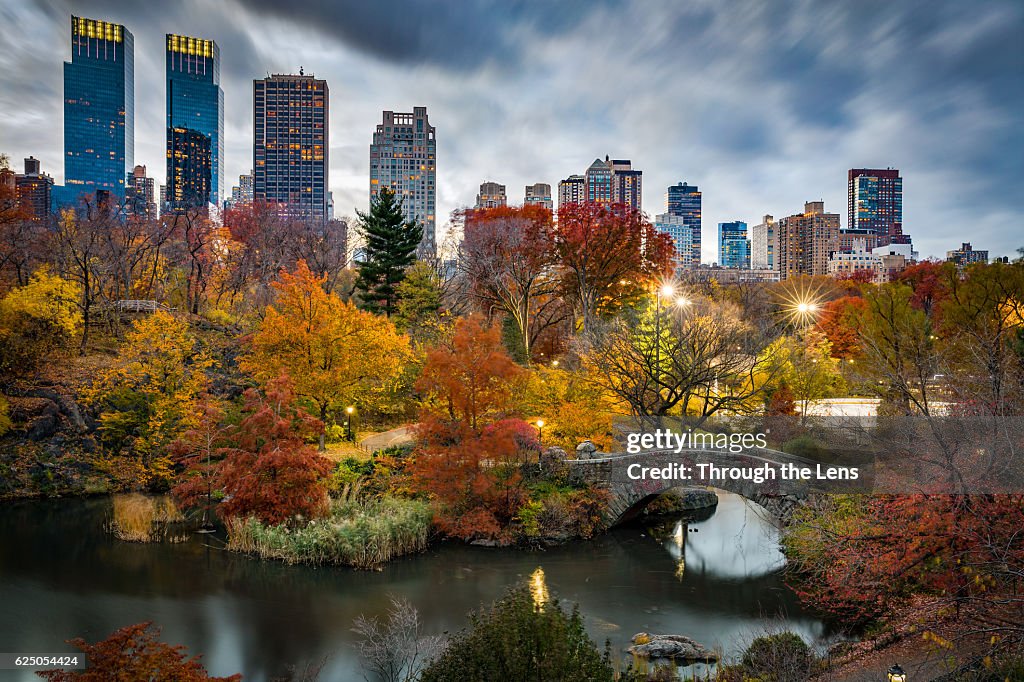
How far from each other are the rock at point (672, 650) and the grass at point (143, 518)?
14.2 meters

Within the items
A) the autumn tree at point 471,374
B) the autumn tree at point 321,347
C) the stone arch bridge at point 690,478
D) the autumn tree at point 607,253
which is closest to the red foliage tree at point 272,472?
the autumn tree at point 471,374

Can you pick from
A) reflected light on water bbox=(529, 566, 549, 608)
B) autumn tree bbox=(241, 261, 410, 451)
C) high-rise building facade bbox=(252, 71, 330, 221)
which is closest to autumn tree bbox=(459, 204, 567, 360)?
autumn tree bbox=(241, 261, 410, 451)

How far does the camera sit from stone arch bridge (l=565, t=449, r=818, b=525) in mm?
17641

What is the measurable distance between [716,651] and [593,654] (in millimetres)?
6503

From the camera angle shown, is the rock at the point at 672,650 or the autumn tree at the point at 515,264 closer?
the rock at the point at 672,650

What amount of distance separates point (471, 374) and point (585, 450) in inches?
180

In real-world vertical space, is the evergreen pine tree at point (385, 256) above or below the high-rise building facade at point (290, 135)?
below

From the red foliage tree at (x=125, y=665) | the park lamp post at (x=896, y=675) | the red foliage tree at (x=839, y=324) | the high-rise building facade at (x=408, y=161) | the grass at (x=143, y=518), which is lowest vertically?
the grass at (x=143, y=518)

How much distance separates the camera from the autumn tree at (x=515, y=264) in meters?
35.7

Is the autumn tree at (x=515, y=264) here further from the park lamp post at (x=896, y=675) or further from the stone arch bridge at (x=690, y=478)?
the park lamp post at (x=896, y=675)

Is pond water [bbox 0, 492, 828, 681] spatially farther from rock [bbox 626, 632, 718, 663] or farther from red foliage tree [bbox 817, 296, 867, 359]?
red foliage tree [bbox 817, 296, 867, 359]

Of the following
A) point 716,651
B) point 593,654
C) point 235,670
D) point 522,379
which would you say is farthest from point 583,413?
point 593,654

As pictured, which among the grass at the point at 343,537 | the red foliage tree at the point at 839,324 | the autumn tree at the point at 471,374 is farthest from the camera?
the red foliage tree at the point at 839,324

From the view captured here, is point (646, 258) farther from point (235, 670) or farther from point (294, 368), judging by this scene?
point (235, 670)
